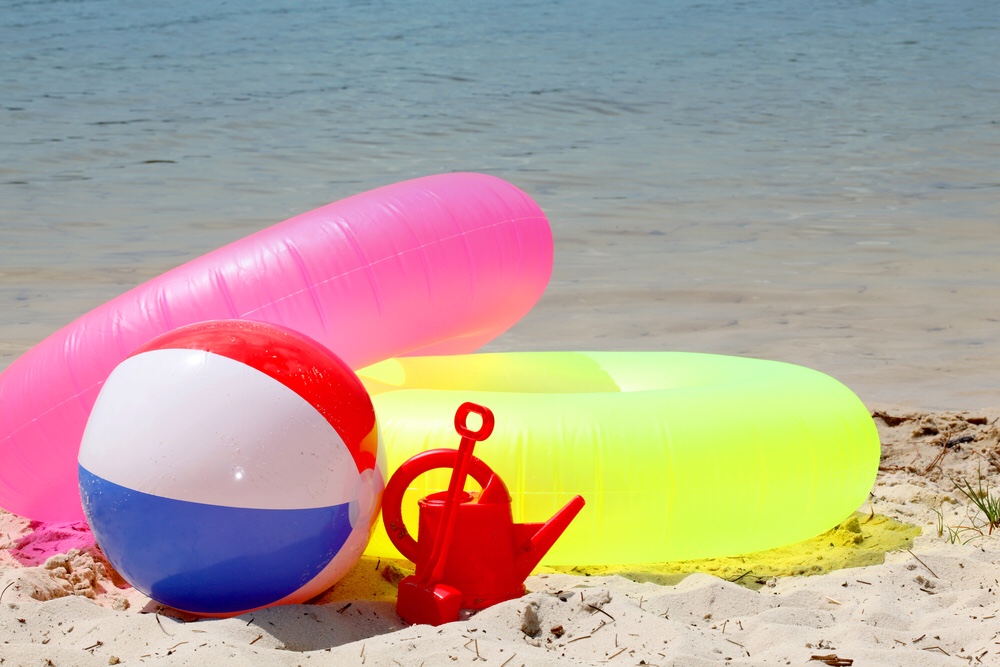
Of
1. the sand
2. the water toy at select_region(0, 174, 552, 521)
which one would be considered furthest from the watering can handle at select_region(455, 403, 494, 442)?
the water toy at select_region(0, 174, 552, 521)

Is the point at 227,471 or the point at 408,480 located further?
the point at 408,480

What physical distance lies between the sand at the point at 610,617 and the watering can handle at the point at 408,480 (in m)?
0.17

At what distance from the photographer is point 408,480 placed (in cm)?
309

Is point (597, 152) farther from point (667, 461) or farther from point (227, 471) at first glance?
point (227, 471)

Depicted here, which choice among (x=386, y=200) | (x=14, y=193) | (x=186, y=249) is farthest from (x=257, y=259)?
(x=14, y=193)

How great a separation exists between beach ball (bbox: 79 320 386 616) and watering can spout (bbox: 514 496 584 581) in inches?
16.7

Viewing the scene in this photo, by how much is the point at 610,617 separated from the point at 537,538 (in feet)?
0.99

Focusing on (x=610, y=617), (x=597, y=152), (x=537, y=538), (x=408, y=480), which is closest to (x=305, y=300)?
(x=408, y=480)

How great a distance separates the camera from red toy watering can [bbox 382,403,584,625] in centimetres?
297

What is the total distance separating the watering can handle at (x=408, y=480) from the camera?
3080mm

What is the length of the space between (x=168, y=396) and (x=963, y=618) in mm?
2026

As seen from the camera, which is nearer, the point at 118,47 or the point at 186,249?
the point at 186,249

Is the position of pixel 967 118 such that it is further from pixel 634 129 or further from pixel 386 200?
pixel 386 200

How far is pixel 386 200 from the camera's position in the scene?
4.16 m
